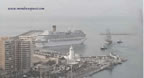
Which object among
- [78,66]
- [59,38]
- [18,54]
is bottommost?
[78,66]

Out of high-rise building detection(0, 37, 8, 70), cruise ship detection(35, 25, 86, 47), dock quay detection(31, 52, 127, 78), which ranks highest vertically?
cruise ship detection(35, 25, 86, 47)

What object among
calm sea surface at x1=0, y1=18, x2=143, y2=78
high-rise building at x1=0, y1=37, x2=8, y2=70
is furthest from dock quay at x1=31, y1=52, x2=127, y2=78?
high-rise building at x1=0, y1=37, x2=8, y2=70

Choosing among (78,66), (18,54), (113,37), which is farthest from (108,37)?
(18,54)

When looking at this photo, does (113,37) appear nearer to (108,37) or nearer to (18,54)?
(108,37)

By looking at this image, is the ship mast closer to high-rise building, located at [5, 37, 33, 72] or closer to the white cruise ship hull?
the white cruise ship hull

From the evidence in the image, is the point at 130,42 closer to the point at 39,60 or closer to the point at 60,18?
the point at 60,18

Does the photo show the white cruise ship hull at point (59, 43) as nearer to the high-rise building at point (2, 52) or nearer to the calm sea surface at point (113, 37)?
the calm sea surface at point (113, 37)

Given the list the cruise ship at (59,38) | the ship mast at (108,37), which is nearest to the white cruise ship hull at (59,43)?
the cruise ship at (59,38)
